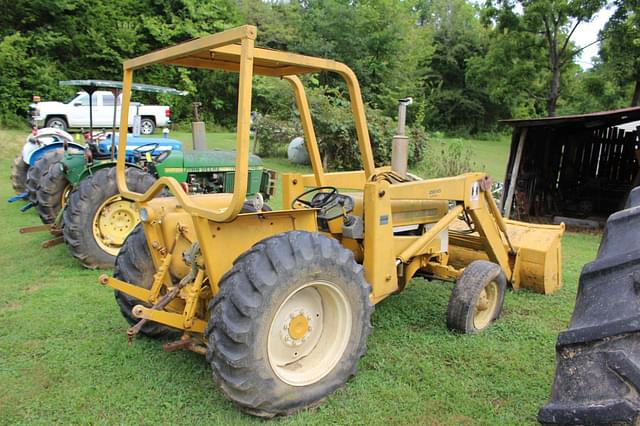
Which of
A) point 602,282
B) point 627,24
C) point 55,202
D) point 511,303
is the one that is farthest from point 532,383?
point 627,24

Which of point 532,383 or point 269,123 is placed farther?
point 269,123

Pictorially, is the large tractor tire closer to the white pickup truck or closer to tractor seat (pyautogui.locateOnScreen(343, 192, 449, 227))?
tractor seat (pyautogui.locateOnScreen(343, 192, 449, 227))

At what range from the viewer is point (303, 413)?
2920 millimetres

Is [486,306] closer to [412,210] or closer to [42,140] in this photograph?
[412,210]

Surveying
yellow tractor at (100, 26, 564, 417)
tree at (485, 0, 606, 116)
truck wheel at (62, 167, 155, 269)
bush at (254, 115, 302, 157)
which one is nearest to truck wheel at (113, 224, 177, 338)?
yellow tractor at (100, 26, 564, 417)

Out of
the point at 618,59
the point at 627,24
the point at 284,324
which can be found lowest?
the point at 284,324

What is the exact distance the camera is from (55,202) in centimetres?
694

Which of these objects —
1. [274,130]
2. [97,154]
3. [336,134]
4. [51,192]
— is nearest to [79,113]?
[274,130]

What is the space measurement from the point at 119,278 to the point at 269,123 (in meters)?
12.4

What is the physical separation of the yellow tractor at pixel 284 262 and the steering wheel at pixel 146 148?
3942 millimetres

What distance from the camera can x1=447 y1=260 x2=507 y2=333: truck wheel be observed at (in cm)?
392

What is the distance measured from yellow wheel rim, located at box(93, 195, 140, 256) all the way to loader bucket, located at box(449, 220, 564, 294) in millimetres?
3902

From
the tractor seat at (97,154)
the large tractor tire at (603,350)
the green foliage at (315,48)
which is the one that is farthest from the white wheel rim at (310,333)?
the green foliage at (315,48)

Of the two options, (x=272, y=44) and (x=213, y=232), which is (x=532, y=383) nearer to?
(x=213, y=232)
